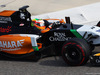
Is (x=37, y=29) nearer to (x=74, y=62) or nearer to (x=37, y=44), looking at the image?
(x=37, y=44)

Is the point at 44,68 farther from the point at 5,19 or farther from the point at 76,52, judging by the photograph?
the point at 5,19

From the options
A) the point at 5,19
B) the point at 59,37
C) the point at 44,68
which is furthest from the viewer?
the point at 5,19

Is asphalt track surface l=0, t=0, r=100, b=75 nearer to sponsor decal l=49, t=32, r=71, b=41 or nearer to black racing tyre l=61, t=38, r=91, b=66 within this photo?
black racing tyre l=61, t=38, r=91, b=66

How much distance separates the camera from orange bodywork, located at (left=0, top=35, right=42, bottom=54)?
25.2 feet

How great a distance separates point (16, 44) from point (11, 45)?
0.16m

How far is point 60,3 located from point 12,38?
10.5 metres

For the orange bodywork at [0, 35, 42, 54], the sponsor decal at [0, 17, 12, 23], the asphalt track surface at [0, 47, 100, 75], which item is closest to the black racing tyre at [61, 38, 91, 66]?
the asphalt track surface at [0, 47, 100, 75]

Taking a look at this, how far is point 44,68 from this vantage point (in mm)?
6863

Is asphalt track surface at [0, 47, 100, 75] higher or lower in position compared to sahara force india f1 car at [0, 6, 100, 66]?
lower

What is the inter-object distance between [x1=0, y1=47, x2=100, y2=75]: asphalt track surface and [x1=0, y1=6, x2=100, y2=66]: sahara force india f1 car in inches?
6.7

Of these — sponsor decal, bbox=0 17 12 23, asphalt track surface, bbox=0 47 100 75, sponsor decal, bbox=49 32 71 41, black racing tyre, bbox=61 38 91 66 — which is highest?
sponsor decal, bbox=0 17 12 23

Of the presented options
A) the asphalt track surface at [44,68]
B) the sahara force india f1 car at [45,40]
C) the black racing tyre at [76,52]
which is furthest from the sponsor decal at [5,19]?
the black racing tyre at [76,52]

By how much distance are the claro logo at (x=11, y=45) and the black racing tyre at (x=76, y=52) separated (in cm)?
157

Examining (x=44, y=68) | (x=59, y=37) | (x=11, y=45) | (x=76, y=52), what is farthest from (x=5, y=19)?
(x=76, y=52)
